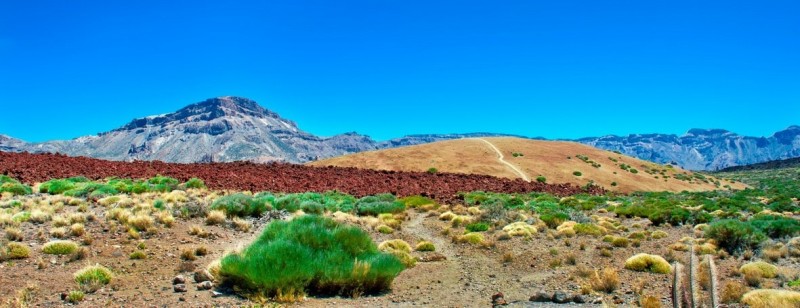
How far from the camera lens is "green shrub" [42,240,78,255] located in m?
11.1

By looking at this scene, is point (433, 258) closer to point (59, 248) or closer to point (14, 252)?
point (59, 248)

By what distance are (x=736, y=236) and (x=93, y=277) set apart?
1540 cm

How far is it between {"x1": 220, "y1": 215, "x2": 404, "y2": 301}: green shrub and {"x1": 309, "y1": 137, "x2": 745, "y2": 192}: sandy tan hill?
34.5 meters

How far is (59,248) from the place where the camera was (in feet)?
36.8

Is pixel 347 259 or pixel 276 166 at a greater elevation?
pixel 276 166

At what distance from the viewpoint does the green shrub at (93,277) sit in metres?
9.02

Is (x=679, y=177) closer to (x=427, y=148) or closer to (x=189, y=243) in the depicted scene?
(x=427, y=148)

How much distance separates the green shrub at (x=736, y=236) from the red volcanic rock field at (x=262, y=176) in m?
14.3

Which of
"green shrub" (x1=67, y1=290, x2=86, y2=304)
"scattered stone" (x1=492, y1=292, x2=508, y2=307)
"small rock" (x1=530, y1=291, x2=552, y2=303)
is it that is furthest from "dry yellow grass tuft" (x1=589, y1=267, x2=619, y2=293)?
"green shrub" (x1=67, y1=290, x2=86, y2=304)

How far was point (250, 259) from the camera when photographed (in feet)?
31.6

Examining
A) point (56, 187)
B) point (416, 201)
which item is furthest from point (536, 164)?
point (56, 187)

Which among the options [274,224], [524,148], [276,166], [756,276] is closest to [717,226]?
[756,276]

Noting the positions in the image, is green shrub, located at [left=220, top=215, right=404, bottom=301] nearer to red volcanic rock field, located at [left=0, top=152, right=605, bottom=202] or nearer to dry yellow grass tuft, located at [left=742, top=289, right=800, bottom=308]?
dry yellow grass tuft, located at [left=742, top=289, right=800, bottom=308]

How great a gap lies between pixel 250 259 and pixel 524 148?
53.5 metres
